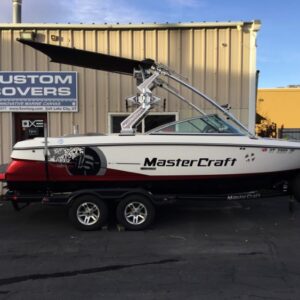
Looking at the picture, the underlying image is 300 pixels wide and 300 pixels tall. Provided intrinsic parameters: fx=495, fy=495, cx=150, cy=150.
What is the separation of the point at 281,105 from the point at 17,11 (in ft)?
68.7

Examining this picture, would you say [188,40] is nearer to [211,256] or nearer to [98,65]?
[98,65]

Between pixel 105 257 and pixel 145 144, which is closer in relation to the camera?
pixel 105 257

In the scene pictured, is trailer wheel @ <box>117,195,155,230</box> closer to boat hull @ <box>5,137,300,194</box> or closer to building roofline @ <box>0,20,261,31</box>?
boat hull @ <box>5,137,300,194</box>

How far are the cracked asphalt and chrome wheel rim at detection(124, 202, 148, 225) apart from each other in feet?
0.83

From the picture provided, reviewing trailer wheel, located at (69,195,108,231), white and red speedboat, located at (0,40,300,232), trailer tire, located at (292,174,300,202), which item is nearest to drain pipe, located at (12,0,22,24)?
white and red speedboat, located at (0,40,300,232)

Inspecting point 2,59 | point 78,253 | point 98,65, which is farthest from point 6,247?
point 2,59

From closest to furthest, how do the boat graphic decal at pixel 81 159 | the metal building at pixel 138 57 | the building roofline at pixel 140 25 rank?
the boat graphic decal at pixel 81 159, the building roofline at pixel 140 25, the metal building at pixel 138 57

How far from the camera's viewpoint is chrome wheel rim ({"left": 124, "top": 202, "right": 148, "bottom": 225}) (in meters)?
8.43

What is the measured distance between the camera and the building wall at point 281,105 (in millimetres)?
30734

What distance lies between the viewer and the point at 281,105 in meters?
31.0

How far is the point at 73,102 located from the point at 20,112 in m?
1.35

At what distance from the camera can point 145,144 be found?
8391 mm

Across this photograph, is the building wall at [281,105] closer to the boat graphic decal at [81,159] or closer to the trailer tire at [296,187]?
the trailer tire at [296,187]

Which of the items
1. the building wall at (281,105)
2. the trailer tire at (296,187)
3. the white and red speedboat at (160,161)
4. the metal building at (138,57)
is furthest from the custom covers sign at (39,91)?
the building wall at (281,105)
